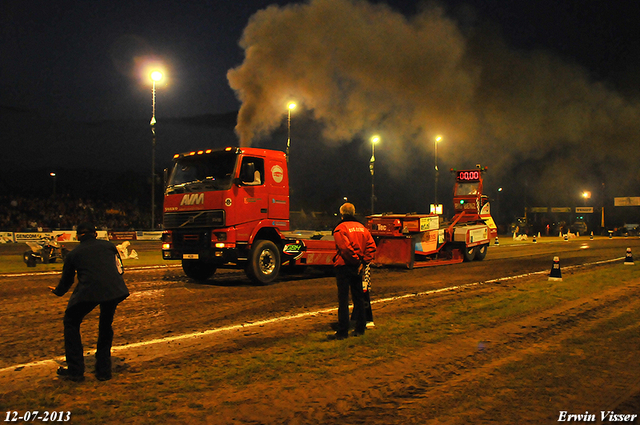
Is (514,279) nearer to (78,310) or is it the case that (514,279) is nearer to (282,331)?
(282,331)

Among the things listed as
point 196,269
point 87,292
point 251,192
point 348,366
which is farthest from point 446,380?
point 196,269

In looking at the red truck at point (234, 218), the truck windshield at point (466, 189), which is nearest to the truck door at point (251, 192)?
the red truck at point (234, 218)

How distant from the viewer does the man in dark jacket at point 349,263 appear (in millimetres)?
6020

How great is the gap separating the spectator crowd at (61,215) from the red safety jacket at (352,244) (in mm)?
31260

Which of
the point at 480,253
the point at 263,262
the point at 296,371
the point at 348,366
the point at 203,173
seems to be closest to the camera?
the point at 296,371

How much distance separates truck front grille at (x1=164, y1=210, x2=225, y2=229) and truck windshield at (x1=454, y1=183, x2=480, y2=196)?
12.2 metres

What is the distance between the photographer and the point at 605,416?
3.85m

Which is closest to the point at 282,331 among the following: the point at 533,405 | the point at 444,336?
the point at 444,336

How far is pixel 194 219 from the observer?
436 inches

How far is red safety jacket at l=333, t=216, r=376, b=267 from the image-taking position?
6.00 metres

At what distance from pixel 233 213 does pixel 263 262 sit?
5.20ft

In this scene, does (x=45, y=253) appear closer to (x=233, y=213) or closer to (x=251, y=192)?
(x=233, y=213)

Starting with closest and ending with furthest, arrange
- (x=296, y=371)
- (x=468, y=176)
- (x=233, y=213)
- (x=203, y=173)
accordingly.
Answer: (x=296, y=371) < (x=233, y=213) < (x=203, y=173) < (x=468, y=176)

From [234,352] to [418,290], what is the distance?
237 inches
